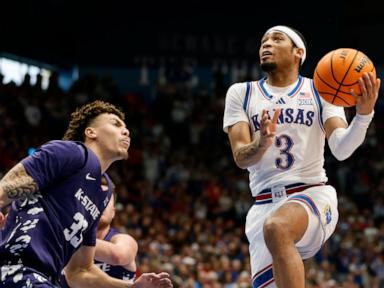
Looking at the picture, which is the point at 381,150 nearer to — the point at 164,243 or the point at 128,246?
the point at 164,243

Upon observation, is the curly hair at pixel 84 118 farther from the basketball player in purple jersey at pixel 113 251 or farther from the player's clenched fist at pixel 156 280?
the player's clenched fist at pixel 156 280

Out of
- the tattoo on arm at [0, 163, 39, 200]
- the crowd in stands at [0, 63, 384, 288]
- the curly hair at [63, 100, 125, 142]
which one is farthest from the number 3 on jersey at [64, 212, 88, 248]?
the crowd in stands at [0, 63, 384, 288]

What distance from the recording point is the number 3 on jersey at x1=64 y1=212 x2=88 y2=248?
5.21 meters

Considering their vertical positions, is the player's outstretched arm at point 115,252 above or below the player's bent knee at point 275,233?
below

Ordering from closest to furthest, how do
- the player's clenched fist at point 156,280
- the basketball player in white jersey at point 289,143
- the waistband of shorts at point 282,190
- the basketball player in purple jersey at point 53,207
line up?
the basketball player in purple jersey at point 53,207 < the player's clenched fist at point 156,280 < the basketball player in white jersey at point 289,143 < the waistband of shorts at point 282,190

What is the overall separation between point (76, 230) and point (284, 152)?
7.14ft

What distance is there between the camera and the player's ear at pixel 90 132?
5.73 m

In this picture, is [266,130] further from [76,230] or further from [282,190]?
[76,230]

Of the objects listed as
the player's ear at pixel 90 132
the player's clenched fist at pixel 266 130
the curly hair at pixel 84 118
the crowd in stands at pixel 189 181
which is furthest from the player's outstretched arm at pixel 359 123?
the crowd in stands at pixel 189 181

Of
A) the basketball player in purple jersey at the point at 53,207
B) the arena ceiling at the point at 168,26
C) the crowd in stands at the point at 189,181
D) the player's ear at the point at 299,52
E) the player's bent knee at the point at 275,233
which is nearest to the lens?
the basketball player in purple jersey at the point at 53,207

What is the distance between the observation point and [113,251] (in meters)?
6.46

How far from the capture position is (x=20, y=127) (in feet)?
60.4

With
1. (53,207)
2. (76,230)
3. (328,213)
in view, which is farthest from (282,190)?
(53,207)

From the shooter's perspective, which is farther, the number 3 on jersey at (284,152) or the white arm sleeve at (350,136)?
the number 3 on jersey at (284,152)
